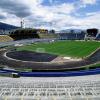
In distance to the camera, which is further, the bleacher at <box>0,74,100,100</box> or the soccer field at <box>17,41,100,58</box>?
the soccer field at <box>17,41,100,58</box>

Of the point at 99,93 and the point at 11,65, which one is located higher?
the point at 99,93

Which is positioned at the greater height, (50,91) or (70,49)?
(50,91)

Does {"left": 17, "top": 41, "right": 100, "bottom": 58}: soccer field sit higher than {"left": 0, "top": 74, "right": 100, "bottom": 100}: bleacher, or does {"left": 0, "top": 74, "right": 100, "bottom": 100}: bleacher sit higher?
{"left": 0, "top": 74, "right": 100, "bottom": 100}: bleacher

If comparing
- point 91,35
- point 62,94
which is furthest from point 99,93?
point 91,35

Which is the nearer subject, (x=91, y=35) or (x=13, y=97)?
(x=13, y=97)

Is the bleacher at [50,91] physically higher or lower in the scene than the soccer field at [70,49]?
higher

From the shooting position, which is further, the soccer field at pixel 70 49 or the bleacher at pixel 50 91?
the soccer field at pixel 70 49

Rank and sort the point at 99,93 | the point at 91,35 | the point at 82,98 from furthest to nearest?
the point at 91,35, the point at 99,93, the point at 82,98

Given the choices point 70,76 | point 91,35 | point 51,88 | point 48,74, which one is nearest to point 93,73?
point 70,76

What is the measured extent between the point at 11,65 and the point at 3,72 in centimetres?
1083

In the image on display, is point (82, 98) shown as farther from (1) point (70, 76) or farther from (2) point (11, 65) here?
(2) point (11, 65)

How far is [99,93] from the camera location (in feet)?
70.0

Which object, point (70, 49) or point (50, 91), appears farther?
point (70, 49)

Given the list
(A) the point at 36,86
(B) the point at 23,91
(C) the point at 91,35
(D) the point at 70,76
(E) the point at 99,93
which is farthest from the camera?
(C) the point at 91,35
